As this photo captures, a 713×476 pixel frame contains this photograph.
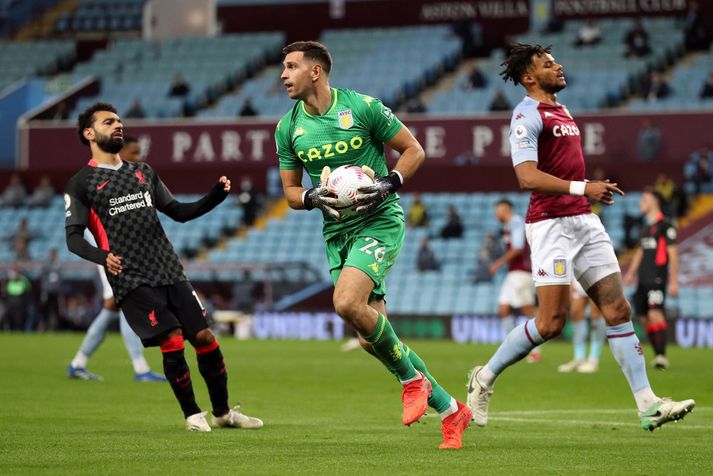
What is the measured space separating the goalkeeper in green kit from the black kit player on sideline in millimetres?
9319

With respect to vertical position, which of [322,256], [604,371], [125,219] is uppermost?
[125,219]

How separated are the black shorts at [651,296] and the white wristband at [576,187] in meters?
9.44

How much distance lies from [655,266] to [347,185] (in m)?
10.6

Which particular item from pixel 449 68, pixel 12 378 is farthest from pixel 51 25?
pixel 12 378

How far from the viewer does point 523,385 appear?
14.4m

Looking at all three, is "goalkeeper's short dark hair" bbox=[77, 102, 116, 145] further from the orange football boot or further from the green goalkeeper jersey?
the orange football boot

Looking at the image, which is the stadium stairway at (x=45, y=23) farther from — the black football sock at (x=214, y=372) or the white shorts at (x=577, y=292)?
the black football sock at (x=214, y=372)

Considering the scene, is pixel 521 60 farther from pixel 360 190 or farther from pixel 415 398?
pixel 415 398

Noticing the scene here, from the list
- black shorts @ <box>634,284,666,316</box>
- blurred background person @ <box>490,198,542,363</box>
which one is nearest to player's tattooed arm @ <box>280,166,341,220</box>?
blurred background person @ <box>490,198,542,363</box>

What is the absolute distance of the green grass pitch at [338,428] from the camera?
7.38 metres

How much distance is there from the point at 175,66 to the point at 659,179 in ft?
57.5

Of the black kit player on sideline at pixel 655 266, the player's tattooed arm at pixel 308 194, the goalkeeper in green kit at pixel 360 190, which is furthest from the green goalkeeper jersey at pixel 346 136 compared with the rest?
the black kit player on sideline at pixel 655 266

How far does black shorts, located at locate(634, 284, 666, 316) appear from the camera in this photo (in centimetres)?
1791

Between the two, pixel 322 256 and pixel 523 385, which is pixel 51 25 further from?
pixel 523 385
